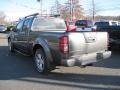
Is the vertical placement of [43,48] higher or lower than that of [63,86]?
higher

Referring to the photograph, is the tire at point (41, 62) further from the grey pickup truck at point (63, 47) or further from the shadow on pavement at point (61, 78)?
the shadow on pavement at point (61, 78)

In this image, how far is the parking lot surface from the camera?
693 cm

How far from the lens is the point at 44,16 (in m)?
10.3

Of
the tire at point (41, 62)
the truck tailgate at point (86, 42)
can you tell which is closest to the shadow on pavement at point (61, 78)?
the tire at point (41, 62)

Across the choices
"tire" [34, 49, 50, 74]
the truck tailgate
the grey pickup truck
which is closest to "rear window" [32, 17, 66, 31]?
the grey pickup truck

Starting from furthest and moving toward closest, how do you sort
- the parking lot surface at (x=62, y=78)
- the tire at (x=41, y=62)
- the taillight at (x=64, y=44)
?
1. the tire at (x=41, y=62)
2. the taillight at (x=64, y=44)
3. the parking lot surface at (x=62, y=78)

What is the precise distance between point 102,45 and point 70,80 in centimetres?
145

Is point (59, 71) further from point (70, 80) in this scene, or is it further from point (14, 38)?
point (14, 38)

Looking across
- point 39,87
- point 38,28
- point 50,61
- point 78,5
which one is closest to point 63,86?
point 39,87

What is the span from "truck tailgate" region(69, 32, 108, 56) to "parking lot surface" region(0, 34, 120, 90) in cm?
79

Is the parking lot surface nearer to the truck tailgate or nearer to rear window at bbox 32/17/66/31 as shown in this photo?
the truck tailgate

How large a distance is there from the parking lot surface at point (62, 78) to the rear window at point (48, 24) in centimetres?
146

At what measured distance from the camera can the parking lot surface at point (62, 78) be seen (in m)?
6.93

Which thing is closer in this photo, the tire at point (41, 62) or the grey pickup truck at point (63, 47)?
the grey pickup truck at point (63, 47)
